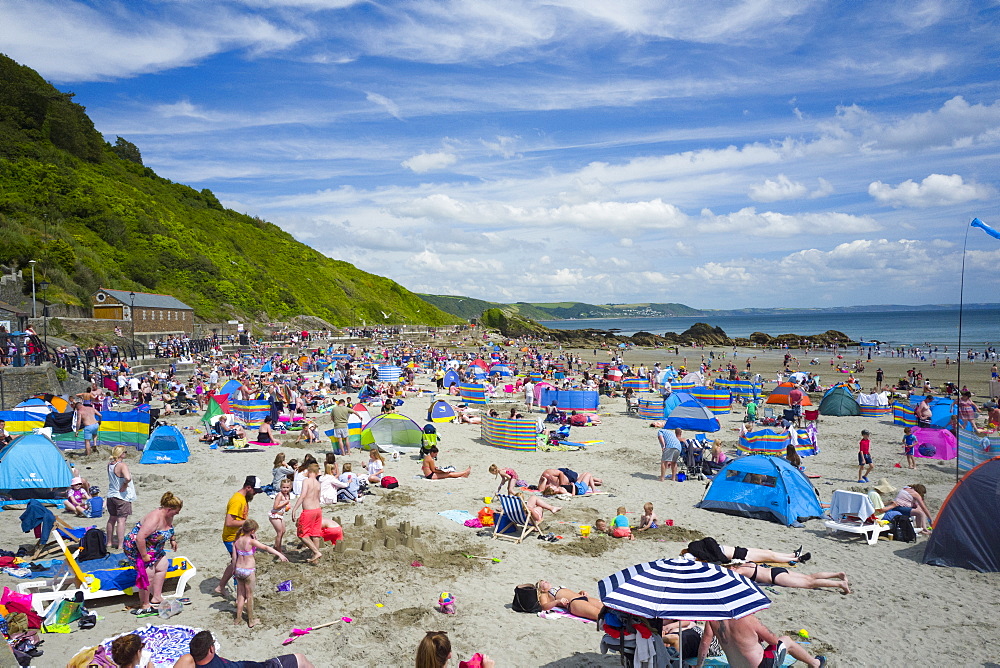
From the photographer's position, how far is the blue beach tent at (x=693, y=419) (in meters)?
17.8

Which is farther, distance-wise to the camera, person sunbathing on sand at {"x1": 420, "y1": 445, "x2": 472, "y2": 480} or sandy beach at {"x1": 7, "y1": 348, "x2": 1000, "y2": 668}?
person sunbathing on sand at {"x1": 420, "y1": 445, "x2": 472, "y2": 480}

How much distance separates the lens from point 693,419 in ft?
58.8

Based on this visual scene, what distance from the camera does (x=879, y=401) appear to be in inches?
904

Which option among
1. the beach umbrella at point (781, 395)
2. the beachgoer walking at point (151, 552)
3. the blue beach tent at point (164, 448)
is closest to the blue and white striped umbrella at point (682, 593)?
the beachgoer walking at point (151, 552)

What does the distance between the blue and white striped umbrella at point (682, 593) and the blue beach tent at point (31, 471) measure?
32.5 ft

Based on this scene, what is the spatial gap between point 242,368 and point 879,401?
2924cm

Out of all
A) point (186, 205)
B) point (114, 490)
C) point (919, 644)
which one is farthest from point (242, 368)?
point (186, 205)

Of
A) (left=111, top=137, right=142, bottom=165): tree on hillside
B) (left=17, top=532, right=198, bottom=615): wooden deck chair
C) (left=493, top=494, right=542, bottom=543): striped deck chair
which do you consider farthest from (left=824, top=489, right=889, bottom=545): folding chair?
(left=111, top=137, right=142, bottom=165): tree on hillside

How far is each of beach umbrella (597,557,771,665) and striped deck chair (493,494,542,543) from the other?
4.17 m

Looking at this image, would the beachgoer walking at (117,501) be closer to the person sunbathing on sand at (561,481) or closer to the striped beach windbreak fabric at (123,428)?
the person sunbathing on sand at (561,481)

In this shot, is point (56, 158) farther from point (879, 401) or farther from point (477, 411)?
point (879, 401)

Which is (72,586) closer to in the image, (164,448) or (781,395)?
(164,448)

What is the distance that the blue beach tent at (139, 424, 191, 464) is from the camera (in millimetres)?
14125

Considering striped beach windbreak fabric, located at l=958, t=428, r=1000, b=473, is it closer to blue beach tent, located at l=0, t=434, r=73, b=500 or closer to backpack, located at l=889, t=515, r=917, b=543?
backpack, located at l=889, t=515, r=917, b=543
